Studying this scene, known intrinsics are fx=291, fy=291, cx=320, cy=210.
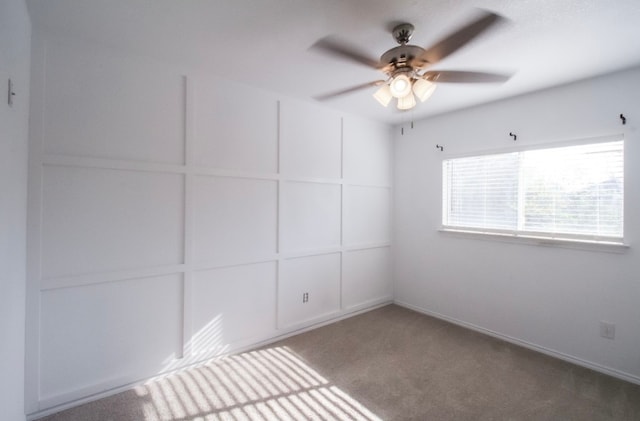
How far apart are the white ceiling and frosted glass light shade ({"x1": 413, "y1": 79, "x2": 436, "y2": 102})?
282 millimetres

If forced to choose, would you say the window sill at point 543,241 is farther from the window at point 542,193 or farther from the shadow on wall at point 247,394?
the shadow on wall at point 247,394

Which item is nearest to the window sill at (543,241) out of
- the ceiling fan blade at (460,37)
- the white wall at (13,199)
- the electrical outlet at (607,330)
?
the electrical outlet at (607,330)

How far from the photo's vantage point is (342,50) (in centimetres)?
184

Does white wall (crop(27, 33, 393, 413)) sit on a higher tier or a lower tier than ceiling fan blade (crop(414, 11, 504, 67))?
lower

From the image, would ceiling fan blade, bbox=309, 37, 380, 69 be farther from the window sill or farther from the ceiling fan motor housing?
the window sill

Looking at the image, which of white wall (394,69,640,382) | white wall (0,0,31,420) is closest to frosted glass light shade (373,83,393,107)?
white wall (394,69,640,382)

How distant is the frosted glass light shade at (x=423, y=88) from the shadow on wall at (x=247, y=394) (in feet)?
7.06

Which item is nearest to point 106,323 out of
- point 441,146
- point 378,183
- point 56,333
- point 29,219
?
point 56,333

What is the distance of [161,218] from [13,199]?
0.91m

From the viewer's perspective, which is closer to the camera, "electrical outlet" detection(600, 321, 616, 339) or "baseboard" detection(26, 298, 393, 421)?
"baseboard" detection(26, 298, 393, 421)

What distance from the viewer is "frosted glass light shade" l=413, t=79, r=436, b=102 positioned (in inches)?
73.7

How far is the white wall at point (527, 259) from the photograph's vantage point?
7.75 ft

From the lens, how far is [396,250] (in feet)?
13.6

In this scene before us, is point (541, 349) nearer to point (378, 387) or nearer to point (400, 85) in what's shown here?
point (378, 387)
